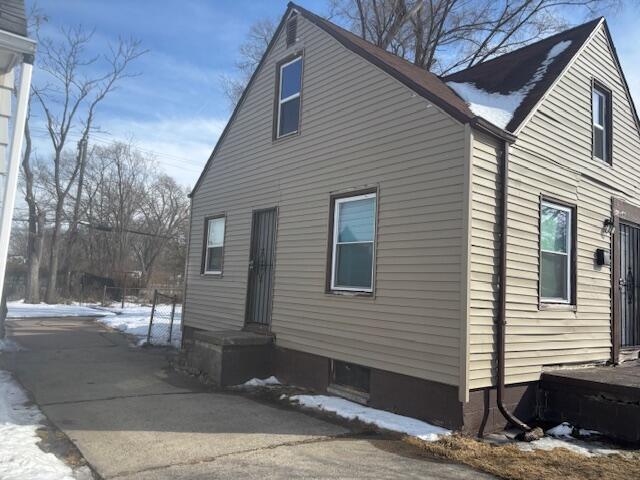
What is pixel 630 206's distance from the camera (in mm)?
8961

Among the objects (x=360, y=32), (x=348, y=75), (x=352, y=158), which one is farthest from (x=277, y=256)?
(x=360, y=32)

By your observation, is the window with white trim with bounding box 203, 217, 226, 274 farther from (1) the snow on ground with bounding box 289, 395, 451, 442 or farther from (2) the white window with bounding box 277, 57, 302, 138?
(1) the snow on ground with bounding box 289, 395, 451, 442

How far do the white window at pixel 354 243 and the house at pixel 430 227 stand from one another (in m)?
0.03

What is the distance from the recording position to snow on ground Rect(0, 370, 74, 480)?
4133 mm

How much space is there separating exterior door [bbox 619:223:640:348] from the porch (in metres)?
1.93

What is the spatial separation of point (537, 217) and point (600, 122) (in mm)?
3181

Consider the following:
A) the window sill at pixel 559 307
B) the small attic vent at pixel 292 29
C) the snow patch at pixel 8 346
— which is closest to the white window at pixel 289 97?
the small attic vent at pixel 292 29

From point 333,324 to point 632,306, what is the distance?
212 inches

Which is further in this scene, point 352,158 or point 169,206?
point 169,206

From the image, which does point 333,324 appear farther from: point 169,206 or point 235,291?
point 169,206

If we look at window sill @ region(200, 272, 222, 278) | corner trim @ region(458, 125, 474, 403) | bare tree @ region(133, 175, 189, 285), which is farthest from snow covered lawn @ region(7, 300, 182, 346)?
bare tree @ region(133, 175, 189, 285)

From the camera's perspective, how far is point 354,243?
756cm

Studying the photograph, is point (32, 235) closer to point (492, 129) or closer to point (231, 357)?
point (231, 357)

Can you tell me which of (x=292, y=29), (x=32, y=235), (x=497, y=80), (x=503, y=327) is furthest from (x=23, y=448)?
(x=32, y=235)
